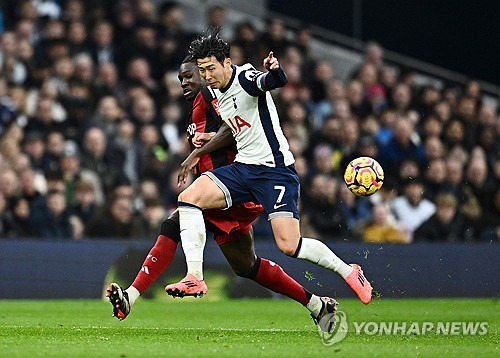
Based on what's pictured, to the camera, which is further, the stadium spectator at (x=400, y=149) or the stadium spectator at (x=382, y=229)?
the stadium spectator at (x=400, y=149)

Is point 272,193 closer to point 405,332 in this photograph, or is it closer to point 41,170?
point 405,332

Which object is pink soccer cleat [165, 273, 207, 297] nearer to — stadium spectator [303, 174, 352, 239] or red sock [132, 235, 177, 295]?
red sock [132, 235, 177, 295]

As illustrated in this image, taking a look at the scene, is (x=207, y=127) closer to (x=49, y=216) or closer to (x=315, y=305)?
(x=315, y=305)

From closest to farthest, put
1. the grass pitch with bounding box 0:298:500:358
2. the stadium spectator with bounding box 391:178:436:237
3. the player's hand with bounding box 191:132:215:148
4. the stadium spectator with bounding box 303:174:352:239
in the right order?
the grass pitch with bounding box 0:298:500:358 → the player's hand with bounding box 191:132:215:148 → the stadium spectator with bounding box 303:174:352:239 → the stadium spectator with bounding box 391:178:436:237

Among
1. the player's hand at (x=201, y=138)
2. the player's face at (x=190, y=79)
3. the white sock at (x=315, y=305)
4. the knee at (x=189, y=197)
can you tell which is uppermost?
the player's face at (x=190, y=79)

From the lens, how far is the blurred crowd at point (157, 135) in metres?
13.8

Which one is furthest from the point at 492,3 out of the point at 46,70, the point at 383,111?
the point at 46,70

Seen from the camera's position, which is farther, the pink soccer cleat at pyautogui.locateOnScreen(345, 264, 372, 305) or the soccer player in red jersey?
the soccer player in red jersey

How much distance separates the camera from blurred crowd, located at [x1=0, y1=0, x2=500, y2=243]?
543 inches

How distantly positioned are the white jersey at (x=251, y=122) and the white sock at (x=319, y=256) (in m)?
0.65

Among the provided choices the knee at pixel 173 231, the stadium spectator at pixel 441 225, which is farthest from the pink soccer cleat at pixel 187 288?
the stadium spectator at pixel 441 225

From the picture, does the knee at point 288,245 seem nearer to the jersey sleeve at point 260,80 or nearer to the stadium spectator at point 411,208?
the jersey sleeve at point 260,80

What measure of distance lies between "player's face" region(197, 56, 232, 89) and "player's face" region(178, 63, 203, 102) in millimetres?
566

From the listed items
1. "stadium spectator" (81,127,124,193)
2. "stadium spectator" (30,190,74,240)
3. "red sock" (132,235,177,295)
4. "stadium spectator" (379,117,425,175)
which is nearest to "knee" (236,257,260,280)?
"red sock" (132,235,177,295)
